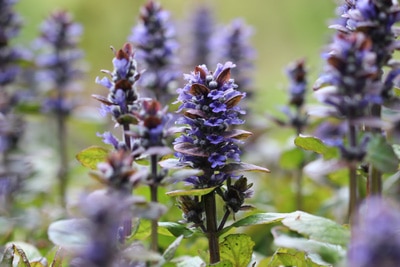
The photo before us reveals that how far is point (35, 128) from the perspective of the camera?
3.38 metres

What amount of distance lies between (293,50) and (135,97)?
14.2 feet

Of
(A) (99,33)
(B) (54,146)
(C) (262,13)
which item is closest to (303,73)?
(B) (54,146)

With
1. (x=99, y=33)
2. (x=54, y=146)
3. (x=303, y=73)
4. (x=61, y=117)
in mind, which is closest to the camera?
(x=303, y=73)

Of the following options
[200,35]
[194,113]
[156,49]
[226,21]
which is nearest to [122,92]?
[194,113]

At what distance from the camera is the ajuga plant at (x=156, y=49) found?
5.47 feet

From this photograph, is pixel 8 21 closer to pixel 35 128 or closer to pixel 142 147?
pixel 142 147

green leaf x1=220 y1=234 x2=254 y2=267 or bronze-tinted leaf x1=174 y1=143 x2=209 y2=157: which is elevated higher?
bronze-tinted leaf x1=174 y1=143 x2=209 y2=157

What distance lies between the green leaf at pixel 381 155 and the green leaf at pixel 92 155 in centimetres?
45

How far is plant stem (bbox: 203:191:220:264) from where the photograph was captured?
3.50ft

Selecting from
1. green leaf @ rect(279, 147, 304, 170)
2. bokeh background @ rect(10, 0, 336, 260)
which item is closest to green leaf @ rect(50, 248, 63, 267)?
green leaf @ rect(279, 147, 304, 170)

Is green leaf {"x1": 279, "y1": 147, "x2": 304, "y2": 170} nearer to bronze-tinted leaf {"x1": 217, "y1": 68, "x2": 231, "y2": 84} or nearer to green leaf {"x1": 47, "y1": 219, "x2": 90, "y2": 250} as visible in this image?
bronze-tinted leaf {"x1": 217, "y1": 68, "x2": 231, "y2": 84}

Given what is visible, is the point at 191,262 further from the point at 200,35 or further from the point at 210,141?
the point at 200,35

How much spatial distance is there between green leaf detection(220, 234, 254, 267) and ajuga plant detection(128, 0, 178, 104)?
2.42ft

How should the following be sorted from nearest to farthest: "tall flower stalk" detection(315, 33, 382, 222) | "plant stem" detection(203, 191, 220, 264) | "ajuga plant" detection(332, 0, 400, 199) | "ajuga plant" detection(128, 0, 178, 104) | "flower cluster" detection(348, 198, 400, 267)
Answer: "flower cluster" detection(348, 198, 400, 267) → "tall flower stalk" detection(315, 33, 382, 222) → "ajuga plant" detection(332, 0, 400, 199) → "plant stem" detection(203, 191, 220, 264) → "ajuga plant" detection(128, 0, 178, 104)
